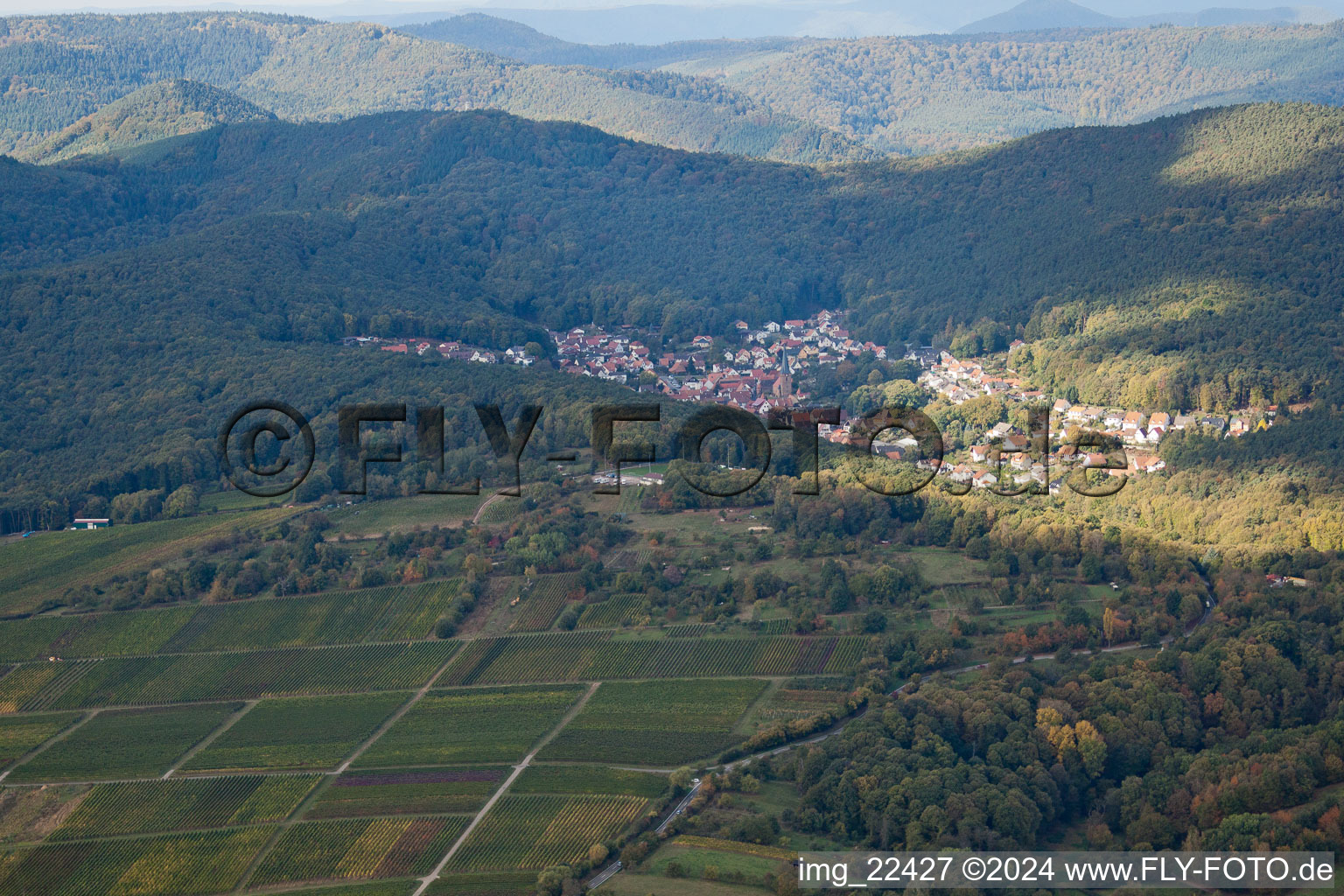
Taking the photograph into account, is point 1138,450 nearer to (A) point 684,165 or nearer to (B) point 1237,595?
(B) point 1237,595

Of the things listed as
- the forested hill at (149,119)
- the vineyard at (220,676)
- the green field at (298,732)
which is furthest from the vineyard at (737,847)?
the forested hill at (149,119)

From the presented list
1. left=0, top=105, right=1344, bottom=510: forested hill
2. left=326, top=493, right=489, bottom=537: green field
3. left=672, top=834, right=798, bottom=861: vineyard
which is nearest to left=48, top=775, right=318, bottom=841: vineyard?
left=672, top=834, right=798, bottom=861: vineyard

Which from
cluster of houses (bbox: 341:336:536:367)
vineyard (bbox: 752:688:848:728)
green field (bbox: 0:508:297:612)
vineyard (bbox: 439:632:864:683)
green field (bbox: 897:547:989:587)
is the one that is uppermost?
cluster of houses (bbox: 341:336:536:367)

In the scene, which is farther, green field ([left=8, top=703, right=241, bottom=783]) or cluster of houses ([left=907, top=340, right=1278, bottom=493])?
cluster of houses ([left=907, top=340, right=1278, bottom=493])

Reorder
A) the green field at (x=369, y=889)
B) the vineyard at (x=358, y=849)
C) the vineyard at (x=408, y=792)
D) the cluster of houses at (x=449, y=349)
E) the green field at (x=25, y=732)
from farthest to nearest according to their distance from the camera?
the cluster of houses at (x=449, y=349) → the green field at (x=25, y=732) → the vineyard at (x=408, y=792) → the vineyard at (x=358, y=849) → the green field at (x=369, y=889)

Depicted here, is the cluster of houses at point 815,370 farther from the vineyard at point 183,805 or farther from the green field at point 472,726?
the vineyard at point 183,805

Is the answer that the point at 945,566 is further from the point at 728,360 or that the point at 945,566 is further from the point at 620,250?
the point at 620,250

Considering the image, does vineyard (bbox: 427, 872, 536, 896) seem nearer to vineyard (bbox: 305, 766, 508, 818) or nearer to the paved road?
vineyard (bbox: 305, 766, 508, 818)
